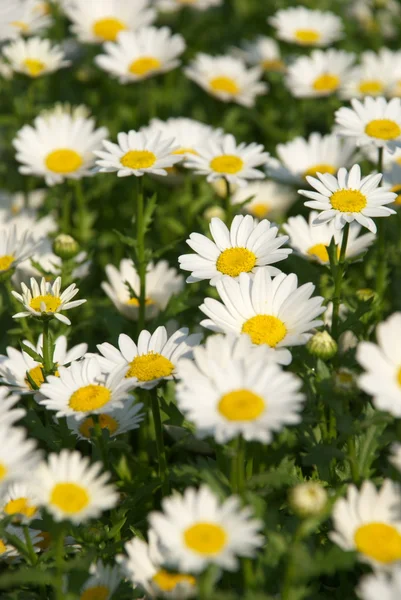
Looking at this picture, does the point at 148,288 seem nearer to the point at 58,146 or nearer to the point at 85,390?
the point at 58,146

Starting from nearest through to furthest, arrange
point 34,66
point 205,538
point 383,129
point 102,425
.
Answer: point 205,538 → point 102,425 → point 383,129 → point 34,66

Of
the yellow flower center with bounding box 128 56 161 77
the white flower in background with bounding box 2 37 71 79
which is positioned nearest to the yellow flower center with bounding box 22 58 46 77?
the white flower in background with bounding box 2 37 71 79

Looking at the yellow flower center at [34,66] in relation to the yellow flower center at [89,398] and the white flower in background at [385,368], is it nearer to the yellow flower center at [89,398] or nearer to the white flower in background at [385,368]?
the yellow flower center at [89,398]

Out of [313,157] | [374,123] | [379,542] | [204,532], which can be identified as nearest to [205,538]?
[204,532]

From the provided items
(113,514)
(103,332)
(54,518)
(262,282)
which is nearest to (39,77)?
(103,332)

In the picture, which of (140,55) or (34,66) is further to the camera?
(140,55)

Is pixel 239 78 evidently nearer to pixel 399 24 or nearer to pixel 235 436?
pixel 399 24
